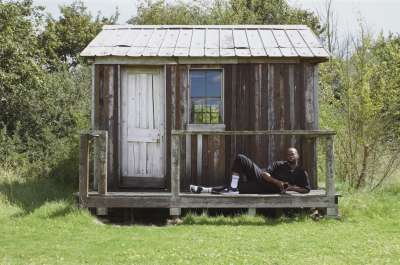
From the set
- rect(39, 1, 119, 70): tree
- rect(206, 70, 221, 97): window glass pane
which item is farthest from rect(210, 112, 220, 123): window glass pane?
rect(39, 1, 119, 70): tree

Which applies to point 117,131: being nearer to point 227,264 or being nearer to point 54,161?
point 54,161

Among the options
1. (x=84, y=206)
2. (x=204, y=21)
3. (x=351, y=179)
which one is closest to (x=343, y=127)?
(x=351, y=179)

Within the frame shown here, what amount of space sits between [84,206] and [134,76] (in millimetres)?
2907

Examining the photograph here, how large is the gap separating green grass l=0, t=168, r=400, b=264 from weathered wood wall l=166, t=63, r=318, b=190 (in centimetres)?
146

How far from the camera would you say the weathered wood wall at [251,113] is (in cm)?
1179

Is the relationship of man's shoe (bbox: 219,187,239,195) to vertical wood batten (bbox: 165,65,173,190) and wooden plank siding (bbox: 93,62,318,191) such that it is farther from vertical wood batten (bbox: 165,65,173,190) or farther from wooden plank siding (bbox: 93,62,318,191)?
vertical wood batten (bbox: 165,65,173,190)

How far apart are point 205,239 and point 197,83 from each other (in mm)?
3980

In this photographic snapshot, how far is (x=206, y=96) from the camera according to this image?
11.9m

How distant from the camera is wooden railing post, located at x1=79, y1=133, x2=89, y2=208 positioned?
1073 cm

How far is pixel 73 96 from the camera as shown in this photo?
704 inches

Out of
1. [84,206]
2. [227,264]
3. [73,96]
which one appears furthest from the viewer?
[73,96]

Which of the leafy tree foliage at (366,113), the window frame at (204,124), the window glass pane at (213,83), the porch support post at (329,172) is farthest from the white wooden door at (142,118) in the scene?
the leafy tree foliage at (366,113)

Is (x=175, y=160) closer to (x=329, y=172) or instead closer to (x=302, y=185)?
(x=302, y=185)

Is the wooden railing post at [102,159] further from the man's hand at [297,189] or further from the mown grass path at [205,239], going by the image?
the man's hand at [297,189]
